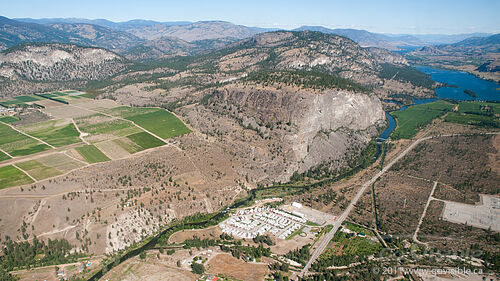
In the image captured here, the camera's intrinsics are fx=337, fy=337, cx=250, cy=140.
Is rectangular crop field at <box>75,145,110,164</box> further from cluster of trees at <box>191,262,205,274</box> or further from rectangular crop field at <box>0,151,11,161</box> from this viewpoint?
cluster of trees at <box>191,262,205,274</box>

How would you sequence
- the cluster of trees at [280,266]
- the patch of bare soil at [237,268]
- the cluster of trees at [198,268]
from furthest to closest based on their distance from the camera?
the cluster of trees at [280,266] < the cluster of trees at [198,268] < the patch of bare soil at [237,268]

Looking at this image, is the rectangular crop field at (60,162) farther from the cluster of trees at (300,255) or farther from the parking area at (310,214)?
the cluster of trees at (300,255)

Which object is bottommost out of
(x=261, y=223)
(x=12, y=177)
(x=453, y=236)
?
(x=261, y=223)

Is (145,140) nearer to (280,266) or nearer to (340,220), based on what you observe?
(340,220)

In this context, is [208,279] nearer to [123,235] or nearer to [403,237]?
[123,235]

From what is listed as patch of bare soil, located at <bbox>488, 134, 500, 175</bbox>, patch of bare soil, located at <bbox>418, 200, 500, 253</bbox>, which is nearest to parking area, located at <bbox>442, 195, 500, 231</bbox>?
patch of bare soil, located at <bbox>418, 200, 500, 253</bbox>

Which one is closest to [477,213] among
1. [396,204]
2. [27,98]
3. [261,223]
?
[396,204]

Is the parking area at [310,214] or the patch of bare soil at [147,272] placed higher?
the parking area at [310,214]

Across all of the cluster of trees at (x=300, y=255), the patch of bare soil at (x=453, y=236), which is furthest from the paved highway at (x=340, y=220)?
the patch of bare soil at (x=453, y=236)
